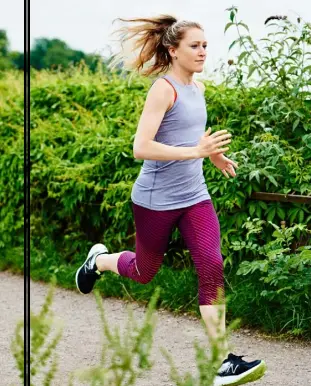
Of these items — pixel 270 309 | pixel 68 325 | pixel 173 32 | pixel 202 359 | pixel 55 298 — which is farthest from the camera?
pixel 55 298

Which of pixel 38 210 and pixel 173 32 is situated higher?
pixel 173 32

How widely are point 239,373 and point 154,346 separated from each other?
3.45ft

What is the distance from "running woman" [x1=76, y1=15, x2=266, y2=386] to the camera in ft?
14.5

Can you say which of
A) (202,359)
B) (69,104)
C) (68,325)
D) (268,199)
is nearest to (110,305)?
(68,325)

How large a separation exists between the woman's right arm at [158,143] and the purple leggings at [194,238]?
16.2 inches

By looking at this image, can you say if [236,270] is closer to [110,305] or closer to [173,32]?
[110,305]

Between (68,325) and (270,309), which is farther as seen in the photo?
(68,325)

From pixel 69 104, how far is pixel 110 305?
3.18m

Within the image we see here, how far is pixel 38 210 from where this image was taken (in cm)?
820

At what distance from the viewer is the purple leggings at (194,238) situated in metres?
4.54

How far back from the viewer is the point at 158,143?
4.41m

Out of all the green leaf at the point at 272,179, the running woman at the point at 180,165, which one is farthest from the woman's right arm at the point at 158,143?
the green leaf at the point at 272,179

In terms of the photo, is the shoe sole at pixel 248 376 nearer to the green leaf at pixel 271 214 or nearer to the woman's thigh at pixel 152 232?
the woman's thigh at pixel 152 232

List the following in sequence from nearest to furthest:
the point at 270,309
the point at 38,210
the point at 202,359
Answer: the point at 202,359 → the point at 270,309 → the point at 38,210
